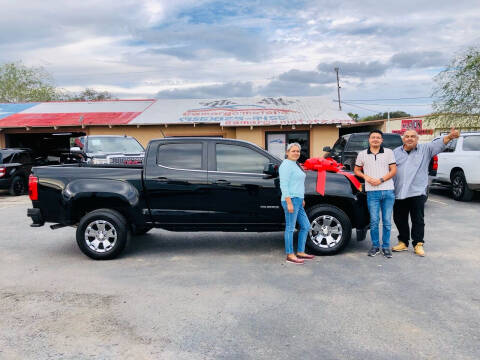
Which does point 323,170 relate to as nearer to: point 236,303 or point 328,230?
point 328,230

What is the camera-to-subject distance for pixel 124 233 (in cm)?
589

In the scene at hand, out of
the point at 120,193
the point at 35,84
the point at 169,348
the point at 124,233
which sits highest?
the point at 35,84

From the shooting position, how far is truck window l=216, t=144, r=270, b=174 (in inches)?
237

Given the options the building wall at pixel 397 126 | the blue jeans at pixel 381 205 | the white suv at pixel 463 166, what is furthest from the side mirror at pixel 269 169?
the building wall at pixel 397 126

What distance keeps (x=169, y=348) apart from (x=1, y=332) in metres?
1.60

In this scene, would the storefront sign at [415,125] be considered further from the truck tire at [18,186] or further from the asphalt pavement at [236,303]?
the asphalt pavement at [236,303]

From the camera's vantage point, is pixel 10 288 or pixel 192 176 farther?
pixel 192 176

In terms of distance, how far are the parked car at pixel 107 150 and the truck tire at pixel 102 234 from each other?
5918mm

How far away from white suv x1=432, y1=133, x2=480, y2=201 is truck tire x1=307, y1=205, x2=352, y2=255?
6529mm

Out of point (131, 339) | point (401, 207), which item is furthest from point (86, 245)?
point (401, 207)

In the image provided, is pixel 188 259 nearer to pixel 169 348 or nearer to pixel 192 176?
pixel 192 176

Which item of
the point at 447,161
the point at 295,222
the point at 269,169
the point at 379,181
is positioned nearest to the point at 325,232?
the point at 295,222

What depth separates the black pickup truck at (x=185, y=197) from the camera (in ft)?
19.4

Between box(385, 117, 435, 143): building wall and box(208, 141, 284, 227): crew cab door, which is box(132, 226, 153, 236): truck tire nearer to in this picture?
box(208, 141, 284, 227): crew cab door
